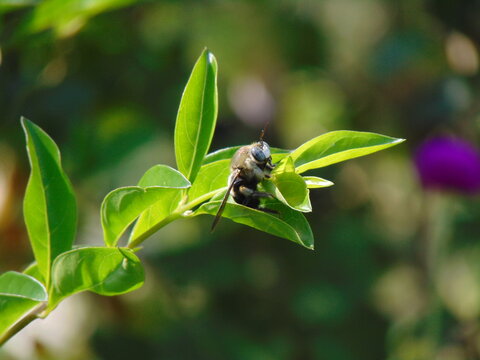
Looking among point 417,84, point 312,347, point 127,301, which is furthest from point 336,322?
point 417,84

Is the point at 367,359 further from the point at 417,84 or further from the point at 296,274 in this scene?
the point at 417,84

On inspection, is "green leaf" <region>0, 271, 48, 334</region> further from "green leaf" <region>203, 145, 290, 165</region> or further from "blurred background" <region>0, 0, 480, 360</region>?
"blurred background" <region>0, 0, 480, 360</region>

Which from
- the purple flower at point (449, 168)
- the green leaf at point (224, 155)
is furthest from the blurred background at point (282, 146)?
the green leaf at point (224, 155)

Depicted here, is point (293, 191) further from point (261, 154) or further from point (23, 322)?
point (23, 322)

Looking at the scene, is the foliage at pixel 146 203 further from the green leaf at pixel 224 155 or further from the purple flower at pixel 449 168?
the purple flower at pixel 449 168

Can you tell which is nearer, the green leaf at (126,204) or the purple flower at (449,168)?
the green leaf at (126,204)

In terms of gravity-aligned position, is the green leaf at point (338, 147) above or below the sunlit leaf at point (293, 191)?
above
